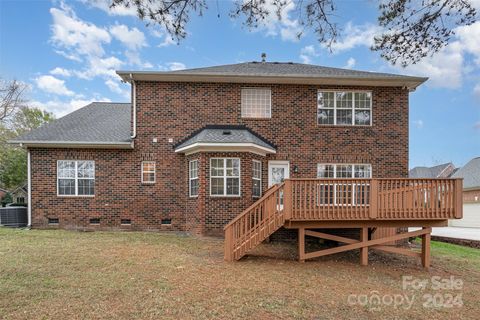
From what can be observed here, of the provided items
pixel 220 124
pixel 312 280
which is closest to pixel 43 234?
pixel 220 124

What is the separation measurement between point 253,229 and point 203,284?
2.43 metres

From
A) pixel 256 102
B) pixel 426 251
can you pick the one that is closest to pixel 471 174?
pixel 426 251

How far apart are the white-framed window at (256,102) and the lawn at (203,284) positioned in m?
5.06

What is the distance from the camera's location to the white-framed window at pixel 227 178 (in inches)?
423

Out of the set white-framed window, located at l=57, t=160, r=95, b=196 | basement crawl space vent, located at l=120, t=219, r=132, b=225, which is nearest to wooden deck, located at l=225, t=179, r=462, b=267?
basement crawl space vent, located at l=120, t=219, r=132, b=225

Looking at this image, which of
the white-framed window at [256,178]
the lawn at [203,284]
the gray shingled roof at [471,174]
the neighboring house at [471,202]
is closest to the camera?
the lawn at [203,284]

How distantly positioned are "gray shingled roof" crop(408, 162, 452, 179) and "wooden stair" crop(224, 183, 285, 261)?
161 ft

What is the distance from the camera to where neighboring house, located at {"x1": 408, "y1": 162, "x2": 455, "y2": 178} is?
159 feet

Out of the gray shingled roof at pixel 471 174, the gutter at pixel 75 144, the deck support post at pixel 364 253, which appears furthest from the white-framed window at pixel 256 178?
the gray shingled roof at pixel 471 174

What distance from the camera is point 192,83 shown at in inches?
466

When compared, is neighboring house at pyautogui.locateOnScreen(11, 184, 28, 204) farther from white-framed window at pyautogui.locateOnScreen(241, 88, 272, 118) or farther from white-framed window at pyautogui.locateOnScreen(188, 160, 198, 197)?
white-framed window at pyautogui.locateOnScreen(241, 88, 272, 118)

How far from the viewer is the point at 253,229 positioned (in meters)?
8.10

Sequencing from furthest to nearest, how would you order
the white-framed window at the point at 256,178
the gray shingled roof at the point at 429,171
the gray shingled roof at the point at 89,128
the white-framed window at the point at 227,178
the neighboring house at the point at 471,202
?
the gray shingled roof at the point at 429,171, the neighboring house at the point at 471,202, the gray shingled roof at the point at 89,128, the white-framed window at the point at 256,178, the white-framed window at the point at 227,178

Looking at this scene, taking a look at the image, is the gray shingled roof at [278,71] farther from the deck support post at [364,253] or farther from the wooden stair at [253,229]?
the deck support post at [364,253]
